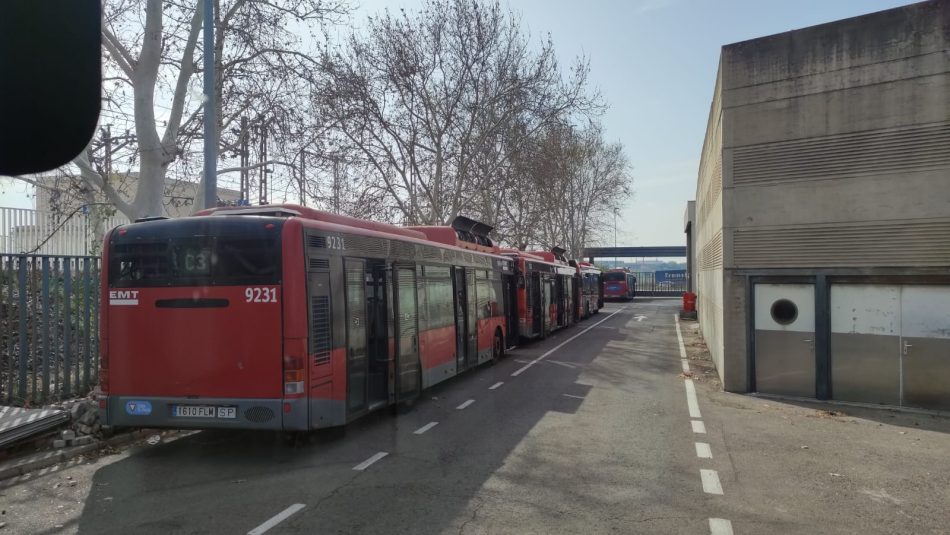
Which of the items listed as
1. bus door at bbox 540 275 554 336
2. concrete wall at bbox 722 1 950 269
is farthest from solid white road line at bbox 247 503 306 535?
bus door at bbox 540 275 554 336

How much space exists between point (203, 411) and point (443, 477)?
9.23ft

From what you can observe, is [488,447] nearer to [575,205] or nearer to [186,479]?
[186,479]

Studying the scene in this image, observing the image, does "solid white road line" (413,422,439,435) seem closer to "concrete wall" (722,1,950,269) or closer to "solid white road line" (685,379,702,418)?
"solid white road line" (685,379,702,418)

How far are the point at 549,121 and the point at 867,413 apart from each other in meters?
19.3

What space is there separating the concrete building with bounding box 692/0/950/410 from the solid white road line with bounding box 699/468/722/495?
520 centimetres

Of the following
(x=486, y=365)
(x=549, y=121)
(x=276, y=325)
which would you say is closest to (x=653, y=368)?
(x=486, y=365)

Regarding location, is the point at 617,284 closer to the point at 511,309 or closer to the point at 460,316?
the point at 511,309

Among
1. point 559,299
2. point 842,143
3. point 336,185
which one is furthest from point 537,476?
point 559,299

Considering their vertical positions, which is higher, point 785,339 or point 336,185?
point 336,185

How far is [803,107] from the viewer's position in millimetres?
10719

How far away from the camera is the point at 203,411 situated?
6.80 meters

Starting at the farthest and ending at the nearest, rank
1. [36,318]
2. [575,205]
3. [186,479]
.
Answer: [575,205] → [36,318] → [186,479]

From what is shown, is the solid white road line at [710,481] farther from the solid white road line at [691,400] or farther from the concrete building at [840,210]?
the concrete building at [840,210]

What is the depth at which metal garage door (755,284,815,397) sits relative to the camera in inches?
415
